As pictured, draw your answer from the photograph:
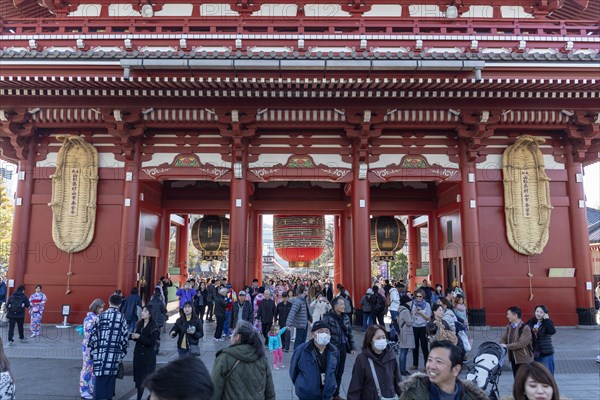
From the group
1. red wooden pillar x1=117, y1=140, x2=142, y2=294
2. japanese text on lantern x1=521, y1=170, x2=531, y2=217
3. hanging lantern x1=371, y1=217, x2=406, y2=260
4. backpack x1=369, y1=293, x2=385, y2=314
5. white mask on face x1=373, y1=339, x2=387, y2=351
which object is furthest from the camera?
hanging lantern x1=371, y1=217, x2=406, y2=260

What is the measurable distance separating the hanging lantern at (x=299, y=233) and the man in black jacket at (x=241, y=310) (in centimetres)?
1038

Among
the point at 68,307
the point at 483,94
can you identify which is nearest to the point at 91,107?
the point at 68,307

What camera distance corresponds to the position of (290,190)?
18.8 m

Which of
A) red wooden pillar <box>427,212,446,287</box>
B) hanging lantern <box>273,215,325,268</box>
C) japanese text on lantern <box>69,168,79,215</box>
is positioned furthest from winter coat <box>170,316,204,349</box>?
hanging lantern <box>273,215,325,268</box>

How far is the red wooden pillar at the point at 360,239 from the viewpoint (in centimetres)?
1330

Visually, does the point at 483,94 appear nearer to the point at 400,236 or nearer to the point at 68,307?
the point at 400,236

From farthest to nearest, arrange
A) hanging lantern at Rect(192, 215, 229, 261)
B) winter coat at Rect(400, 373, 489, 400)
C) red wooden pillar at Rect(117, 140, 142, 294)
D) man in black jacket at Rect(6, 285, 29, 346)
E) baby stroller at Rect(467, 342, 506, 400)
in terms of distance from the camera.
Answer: hanging lantern at Rect(192, 215, 229, 261) → red wooden pillar at Rect(117, 140, 142, 294) → man in black jacket at Rect(6, 285, 29, 346) → baby stroller at Rect(467, 342, 506, 400) → winter coat at Rect(400, 373, 489, 400)

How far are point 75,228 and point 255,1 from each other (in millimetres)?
9876

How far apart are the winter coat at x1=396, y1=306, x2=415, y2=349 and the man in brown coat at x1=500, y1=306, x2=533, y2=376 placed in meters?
1.91

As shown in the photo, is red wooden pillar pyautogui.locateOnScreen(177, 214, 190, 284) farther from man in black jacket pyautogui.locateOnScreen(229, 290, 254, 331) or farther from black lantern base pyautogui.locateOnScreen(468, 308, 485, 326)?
black lantern base pyautogui.locateOnScreen(468, 308, 485, 326)

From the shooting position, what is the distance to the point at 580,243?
13641 mm

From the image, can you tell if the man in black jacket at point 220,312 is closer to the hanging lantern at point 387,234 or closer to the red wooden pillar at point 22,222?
the red wooden pillar at point 22,222

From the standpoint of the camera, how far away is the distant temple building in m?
11.5

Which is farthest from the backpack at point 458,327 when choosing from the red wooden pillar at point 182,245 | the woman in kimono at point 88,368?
the red wooden pillar at point 182,245
